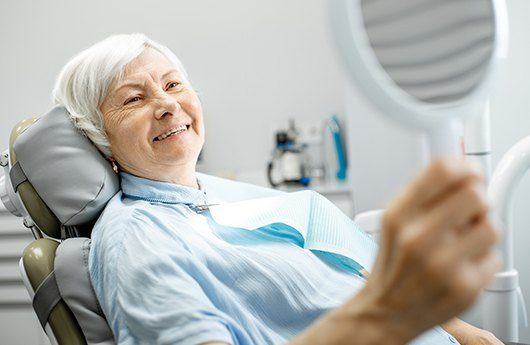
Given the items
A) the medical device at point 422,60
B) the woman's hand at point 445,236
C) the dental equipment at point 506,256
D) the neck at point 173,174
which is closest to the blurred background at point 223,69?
the dental equipment at point 506,256

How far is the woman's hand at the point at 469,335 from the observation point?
4.29ft

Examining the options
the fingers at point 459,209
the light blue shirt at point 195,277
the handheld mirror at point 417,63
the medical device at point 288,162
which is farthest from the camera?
the medical device at point 288,162

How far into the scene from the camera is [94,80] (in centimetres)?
138

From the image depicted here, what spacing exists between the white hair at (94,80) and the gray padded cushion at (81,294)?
0.95ft

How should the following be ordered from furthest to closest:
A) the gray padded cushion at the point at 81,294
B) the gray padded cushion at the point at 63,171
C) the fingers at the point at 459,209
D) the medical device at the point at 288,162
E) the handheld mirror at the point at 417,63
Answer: the medical device at the point at 288,162 → the gray padded cushion at the point at 63,171 → the gray padded cushion at the point at 81,294 → the handheld mirror at the point at 417,63 → the fingers at the point at 459,209

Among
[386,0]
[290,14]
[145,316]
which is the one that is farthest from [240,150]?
[386,0]

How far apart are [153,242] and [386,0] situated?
2.17 feet

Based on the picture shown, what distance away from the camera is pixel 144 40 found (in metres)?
1.45

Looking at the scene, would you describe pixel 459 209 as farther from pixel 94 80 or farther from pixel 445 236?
pixel 94 80

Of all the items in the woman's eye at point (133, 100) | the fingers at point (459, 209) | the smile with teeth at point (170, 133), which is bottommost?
the fingers at point (459, 209)

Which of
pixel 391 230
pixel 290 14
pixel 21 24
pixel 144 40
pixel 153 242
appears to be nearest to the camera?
pixel 391 230

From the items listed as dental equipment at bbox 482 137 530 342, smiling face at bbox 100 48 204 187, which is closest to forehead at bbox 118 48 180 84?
smiling face at bbox 100 48 204 187

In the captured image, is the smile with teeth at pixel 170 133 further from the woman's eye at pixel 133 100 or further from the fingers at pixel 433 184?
the fingers at pixel 433 184

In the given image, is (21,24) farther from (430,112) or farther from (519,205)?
(430,112)
